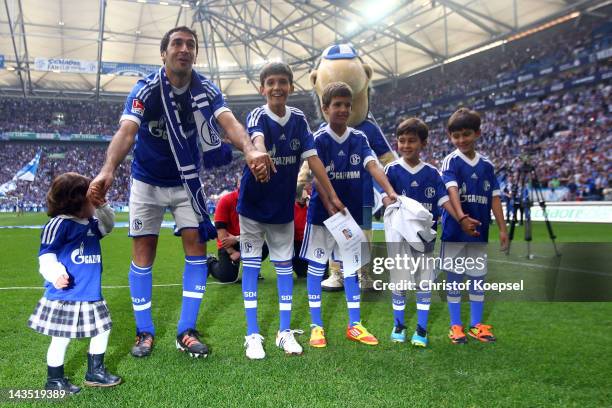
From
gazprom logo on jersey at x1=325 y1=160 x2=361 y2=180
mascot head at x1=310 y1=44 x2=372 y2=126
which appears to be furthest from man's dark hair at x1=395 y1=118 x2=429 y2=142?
mascot head at x1=310 y1=44 x2=372 y2=126

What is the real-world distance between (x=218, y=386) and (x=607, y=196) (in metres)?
15.6

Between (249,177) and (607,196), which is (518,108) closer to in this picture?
(607,196)

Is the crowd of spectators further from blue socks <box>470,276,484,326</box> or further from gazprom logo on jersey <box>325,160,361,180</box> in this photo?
gazprom logo on jersey <box>325,160,361,180</box>

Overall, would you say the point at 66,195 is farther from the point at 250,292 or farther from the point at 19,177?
the point at 19,177

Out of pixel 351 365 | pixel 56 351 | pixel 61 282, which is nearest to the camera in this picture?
pixel 61 282

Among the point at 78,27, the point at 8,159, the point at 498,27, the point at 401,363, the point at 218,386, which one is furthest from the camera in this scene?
the point at 8,159

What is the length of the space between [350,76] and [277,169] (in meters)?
2.64

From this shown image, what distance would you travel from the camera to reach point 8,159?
1414 inches

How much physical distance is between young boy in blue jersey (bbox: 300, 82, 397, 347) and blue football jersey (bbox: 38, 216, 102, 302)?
1.42 metres

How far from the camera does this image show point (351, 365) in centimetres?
262

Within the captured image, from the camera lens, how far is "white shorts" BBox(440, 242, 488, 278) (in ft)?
10.7

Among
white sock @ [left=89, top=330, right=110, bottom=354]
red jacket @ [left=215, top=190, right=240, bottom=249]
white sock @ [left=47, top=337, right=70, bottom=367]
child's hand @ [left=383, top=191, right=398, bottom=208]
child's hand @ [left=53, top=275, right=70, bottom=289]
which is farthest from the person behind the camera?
red jacket @ [left=215, top=190, right=240, bottom=249]

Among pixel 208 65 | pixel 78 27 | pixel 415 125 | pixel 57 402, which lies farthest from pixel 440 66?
pixel 57 402

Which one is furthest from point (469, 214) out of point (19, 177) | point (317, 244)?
point (19, 177)
